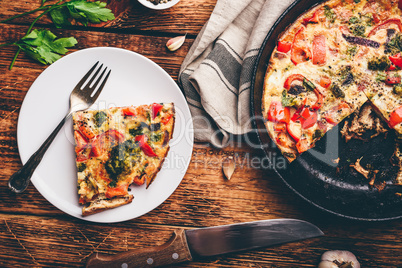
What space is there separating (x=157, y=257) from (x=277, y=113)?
75.7 inches

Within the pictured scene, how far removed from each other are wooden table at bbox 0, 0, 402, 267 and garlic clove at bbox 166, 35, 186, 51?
0.08 m

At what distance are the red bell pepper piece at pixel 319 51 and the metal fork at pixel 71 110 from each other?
2120 millimetres

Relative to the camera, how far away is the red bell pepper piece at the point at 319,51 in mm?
3322

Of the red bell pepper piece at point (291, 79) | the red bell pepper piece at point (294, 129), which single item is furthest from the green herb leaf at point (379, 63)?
the red bell pepper piece at point (294, 129)

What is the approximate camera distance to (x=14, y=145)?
11.3ft

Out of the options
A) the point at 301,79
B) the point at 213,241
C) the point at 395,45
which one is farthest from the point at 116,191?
the point at 395,45

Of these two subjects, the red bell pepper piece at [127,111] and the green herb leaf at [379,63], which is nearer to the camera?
the red bell pepper piece at [127,111]

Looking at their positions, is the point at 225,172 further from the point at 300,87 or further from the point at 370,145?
the point at 370,145

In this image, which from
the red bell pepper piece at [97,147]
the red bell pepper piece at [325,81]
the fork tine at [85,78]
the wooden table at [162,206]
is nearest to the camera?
the red bell pepper piece at [97,147]

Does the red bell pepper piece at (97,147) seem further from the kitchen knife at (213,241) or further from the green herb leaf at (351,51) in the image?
the green herb leaf at (351,51)

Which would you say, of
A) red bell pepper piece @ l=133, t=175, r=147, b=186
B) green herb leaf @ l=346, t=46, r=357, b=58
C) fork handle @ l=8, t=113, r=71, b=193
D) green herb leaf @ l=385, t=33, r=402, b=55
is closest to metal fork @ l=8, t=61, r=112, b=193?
fork handle @ l=8, t=113, r=71, b=193

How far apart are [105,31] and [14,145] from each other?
1550mm

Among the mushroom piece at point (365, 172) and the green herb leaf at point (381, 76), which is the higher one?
the green herb leaf at point (381, 76)

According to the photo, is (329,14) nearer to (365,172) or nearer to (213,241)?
(365,172)
